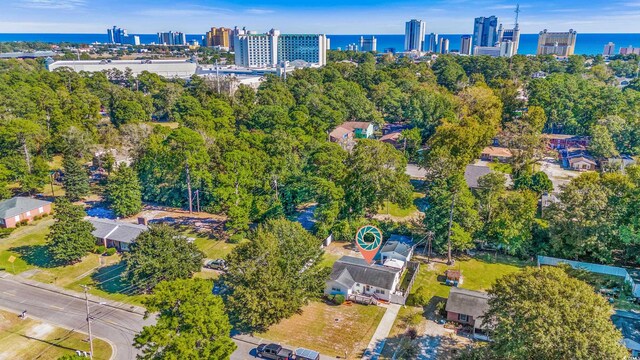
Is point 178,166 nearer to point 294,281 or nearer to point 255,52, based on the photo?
point 294,281

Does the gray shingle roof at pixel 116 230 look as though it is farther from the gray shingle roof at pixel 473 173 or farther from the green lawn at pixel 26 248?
the gray shingle roof at pixel 473 173

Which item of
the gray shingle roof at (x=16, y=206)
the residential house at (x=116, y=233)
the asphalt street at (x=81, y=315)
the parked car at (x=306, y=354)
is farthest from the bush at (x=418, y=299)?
the gray shingle roof at (x=16, y=206)

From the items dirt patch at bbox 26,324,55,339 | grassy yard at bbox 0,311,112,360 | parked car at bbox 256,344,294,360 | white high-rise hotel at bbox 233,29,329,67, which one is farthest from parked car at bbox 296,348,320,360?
white high-rise hotel at bbox 233,29,329,67

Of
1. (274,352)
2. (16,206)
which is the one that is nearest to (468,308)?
(274,352)

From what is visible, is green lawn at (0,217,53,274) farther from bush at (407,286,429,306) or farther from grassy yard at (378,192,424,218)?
grassy yard at (378,192,424,218)

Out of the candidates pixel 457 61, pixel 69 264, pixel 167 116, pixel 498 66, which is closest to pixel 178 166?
pixel 69 264

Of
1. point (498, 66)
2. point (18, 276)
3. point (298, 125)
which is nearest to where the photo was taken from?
point (18, 276)
